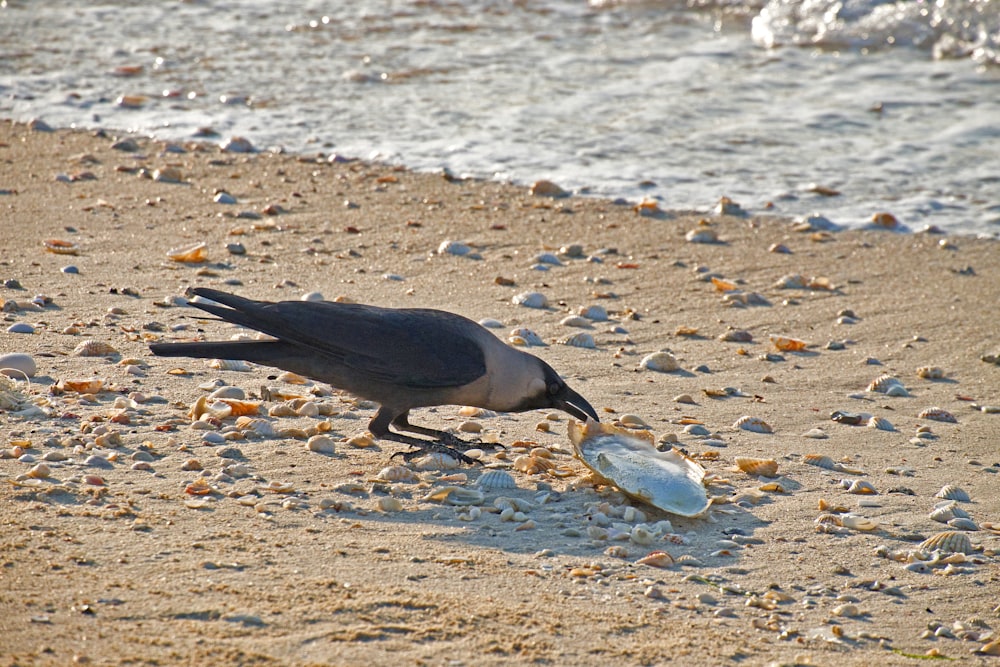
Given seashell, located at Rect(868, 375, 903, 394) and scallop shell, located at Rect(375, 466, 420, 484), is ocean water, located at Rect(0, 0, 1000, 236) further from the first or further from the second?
scallop shell, located at Rect(375, 466, 420, 484)

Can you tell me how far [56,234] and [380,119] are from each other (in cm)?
382

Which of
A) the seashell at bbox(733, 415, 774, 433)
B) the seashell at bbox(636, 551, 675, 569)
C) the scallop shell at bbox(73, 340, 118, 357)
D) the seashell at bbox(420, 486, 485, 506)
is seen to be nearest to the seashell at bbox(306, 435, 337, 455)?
the seashell at bbox(420, 486, 485, 506)

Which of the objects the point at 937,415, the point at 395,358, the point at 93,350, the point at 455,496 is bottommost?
the point at 937,415

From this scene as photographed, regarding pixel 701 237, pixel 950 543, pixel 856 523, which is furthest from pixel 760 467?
pixel 701 237

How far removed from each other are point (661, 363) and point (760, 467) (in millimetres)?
1324

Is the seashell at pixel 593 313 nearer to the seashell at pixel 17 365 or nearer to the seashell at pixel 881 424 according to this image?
the seashell at pixel 881 424

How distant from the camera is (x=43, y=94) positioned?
1119 centimetres

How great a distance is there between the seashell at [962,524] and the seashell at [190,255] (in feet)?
14.6

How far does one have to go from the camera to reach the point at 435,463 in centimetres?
496

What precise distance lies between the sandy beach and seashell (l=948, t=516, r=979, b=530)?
0.01 meters

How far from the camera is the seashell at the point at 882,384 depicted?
20.1ft

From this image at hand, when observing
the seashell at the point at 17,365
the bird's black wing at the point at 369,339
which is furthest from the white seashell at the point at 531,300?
the seashell at the point at 17,365

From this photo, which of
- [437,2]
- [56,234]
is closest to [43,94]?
[56,234]

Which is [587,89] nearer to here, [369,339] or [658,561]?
[369,339]
